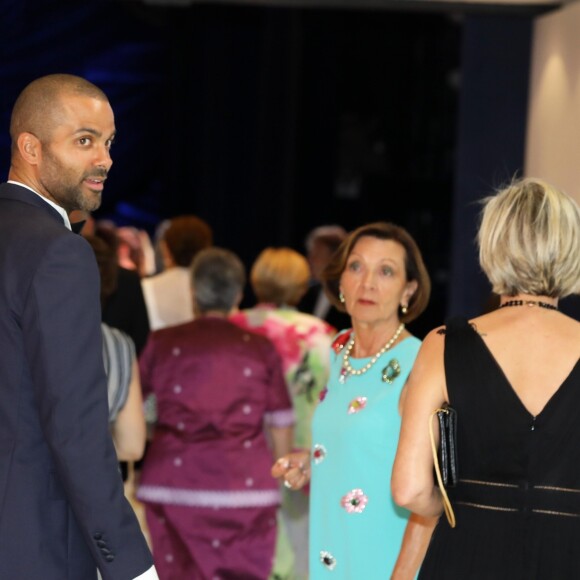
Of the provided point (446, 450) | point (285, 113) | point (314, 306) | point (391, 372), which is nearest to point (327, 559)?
point (391, 372)

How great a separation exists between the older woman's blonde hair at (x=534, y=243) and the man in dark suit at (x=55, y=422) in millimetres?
795

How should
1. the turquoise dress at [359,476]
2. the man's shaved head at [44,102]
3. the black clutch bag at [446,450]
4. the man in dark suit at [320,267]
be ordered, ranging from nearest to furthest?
the black clutch bag at [446,450] → the man's shaved head at [44,102] → the turquoise dress at [359,476] → the man in dark suit at [320,267]

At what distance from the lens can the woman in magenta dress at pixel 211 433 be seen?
15.1ft

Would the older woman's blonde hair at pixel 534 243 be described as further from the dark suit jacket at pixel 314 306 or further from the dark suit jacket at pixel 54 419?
the dark suit jacket at pixel 314 306

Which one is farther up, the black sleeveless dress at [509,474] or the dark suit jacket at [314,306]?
the black sleeveless dress at [509,474]

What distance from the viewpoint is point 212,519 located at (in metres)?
4.75

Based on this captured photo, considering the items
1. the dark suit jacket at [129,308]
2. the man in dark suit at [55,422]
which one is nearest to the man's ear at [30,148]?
the man in dark suit at [55,422]

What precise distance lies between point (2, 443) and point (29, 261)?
350 mm

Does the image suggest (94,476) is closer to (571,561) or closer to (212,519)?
(571,561)

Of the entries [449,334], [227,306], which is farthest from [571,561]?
[227,306]

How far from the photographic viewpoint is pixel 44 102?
247 centimetres

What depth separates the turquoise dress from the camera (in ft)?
10.6

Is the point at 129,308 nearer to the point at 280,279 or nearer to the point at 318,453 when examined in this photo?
the point at 280,279

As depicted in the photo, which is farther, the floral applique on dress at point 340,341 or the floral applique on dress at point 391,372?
the floral applique on dress at point 340,341
